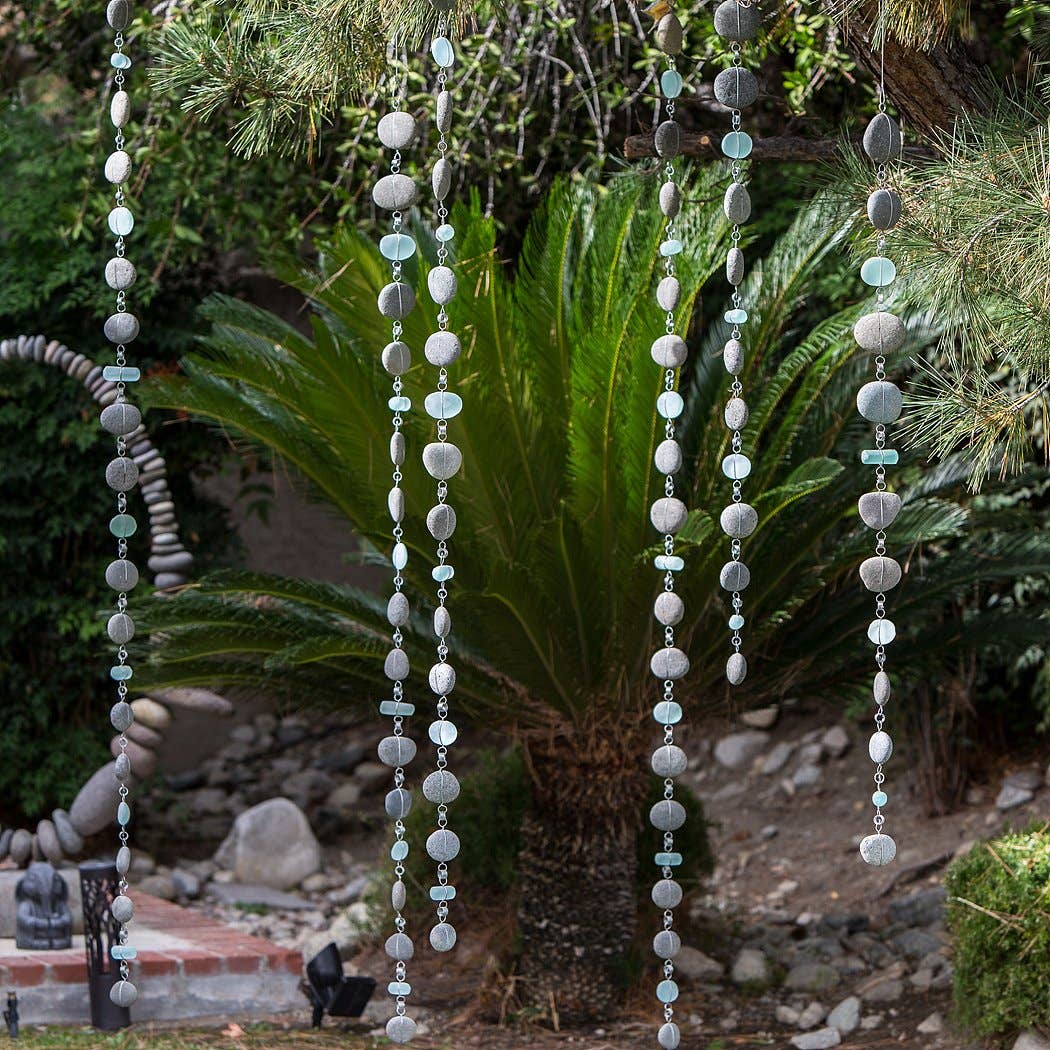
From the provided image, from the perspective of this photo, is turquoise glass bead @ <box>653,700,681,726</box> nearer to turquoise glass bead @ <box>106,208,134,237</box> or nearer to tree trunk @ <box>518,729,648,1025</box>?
turquoise glass bead @ <box>106,208,134,237</box>

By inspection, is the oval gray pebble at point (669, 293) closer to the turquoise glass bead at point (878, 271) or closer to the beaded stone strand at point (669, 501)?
the beaded stone strand at point (669, 501)

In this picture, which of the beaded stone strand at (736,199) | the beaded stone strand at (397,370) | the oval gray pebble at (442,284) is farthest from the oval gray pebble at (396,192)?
the beaded stone strand at (736,199)

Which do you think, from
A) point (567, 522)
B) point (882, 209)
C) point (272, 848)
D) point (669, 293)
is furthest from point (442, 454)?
point (272, 848)

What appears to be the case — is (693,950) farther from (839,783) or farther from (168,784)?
(168,784)

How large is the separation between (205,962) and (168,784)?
10.6 ft

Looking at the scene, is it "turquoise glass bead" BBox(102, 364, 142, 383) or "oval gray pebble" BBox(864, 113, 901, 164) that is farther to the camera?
"turquoise glass bead" BBox(102, 364, 142, 383)

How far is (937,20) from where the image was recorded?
290 centimetres

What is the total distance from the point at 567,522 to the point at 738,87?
1.86 meters

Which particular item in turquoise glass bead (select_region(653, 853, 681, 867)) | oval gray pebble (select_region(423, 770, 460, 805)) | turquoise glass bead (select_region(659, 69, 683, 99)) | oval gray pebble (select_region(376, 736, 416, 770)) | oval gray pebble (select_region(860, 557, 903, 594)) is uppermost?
turquoise glass bead (select_region(659, 69, 683, 99))

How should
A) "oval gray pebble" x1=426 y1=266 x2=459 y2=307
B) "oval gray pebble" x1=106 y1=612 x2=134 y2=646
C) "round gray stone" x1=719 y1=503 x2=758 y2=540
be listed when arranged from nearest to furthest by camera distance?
1. "oval gray pebble" x1=426 y1=266 x2=459 y2=307
2. "round gray stone" x1=719 y1=503 x2=758 y2=540
3. "oval gray pebble" x1=106 y1=612 x2=134 y2=646

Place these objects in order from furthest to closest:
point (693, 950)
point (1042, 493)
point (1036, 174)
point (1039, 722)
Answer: point (1039, 722), point (1042, 493), point (693, 950), point (1036, 174)

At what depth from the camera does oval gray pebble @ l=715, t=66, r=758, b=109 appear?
266 centimetres

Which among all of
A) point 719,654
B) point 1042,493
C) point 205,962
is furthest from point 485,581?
point 1042,493

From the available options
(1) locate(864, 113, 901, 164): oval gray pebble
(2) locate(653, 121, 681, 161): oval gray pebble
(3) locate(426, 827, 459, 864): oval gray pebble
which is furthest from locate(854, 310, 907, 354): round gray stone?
(3) locate(426, 827, 459, 864): oval gray pebble
